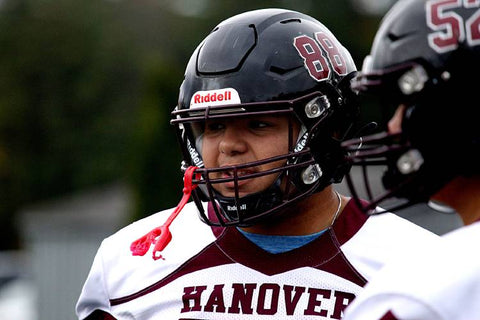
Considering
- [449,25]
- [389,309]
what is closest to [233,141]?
[449,25]

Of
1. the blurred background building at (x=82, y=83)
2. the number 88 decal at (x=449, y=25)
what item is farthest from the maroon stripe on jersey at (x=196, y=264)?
the blurred background building at (x=82, y=83)

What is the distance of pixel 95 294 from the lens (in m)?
2.84

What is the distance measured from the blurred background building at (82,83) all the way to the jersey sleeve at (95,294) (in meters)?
14.5

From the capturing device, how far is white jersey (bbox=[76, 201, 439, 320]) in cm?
258

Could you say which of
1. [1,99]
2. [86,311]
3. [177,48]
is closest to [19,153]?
[1,99]

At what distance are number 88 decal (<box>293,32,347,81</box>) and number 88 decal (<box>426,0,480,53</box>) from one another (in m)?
0.72

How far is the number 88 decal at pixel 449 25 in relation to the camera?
1.96 metres

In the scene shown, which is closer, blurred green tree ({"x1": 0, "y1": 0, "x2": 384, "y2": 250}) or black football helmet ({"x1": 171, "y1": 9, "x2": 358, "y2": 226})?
black football helmet ({"x1": 171, "y1": 9, "x2": 358, "y2": 226})

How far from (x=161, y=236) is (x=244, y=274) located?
0.27 metres

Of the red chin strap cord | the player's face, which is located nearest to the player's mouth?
the player's face

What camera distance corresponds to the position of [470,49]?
1.95 m

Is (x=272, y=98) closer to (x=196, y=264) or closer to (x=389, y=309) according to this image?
(x=196, y=264)

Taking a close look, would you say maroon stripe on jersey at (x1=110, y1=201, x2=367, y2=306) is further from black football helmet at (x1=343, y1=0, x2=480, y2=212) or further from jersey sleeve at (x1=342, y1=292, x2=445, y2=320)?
jersey sleeve at (x1=342, y1=292, x2=445, y2=320)

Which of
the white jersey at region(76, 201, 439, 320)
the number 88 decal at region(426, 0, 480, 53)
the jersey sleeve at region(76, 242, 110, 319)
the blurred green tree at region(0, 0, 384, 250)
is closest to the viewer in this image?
the number 88 decal at region(426, 0, 480, 53)
